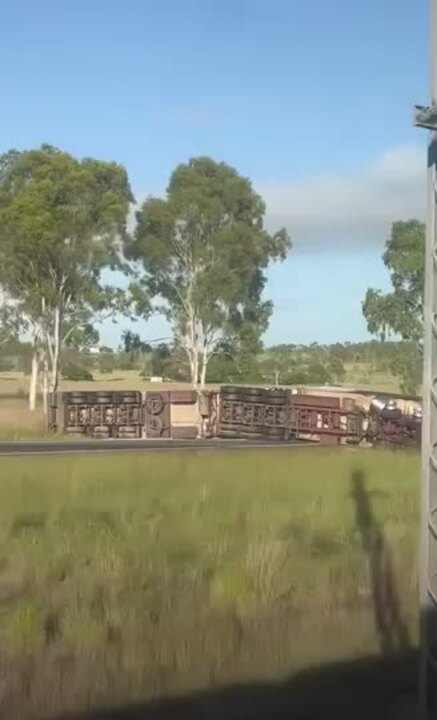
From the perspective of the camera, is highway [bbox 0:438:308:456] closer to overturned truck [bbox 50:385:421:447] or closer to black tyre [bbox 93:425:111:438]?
overturned truck [bbox 50:385:421:447]

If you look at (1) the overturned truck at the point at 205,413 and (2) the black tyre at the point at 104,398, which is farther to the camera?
(2) the black tyre at the point at 104,398

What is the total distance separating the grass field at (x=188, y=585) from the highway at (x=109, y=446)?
13.4 meters

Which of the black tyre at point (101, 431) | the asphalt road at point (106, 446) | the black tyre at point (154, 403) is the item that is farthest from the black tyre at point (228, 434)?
the black tyre at point (101, 431)

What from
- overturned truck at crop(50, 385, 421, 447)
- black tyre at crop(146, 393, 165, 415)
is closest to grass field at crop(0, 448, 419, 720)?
overturned truck at crop(50, 385, 421, 447)

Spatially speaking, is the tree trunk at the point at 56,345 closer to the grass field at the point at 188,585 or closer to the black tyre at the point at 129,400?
the black tyre at the point at 129,400

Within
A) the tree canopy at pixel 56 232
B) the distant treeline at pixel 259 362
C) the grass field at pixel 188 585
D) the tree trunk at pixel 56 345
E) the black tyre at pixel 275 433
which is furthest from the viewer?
the distant treeline at pixel 259 362

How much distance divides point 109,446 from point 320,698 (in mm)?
28388

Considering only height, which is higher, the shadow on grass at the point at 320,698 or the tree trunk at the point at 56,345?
Result: the tree trunk at the point at 56,345

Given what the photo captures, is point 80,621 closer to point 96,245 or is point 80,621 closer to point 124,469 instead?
point 124,469

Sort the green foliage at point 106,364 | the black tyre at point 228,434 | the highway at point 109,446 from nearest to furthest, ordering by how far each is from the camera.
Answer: the highway at point 109,446, the black tyre at point 228,434, the green foliage at point 106,364

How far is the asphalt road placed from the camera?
32656mm

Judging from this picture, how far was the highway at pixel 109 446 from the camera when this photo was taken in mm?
32531

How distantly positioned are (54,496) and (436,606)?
1163 cm

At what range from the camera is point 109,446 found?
3550 cm
